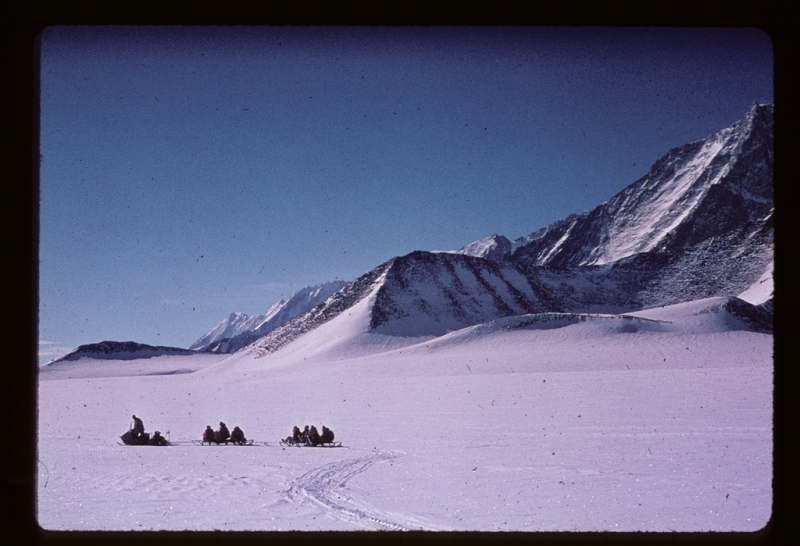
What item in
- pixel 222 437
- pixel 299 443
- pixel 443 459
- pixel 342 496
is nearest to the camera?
pixel 342 496

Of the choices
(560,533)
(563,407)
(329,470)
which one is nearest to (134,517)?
(329,470)

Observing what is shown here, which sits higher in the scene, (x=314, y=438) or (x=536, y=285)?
(x=536, y=285)

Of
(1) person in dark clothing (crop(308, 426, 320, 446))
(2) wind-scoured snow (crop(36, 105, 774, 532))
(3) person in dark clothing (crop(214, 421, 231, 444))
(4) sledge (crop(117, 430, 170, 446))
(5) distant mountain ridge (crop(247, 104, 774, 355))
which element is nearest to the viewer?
(2) wind-scoured snow (crop(36, 105, 774, 532))

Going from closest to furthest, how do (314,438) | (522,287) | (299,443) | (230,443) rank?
(314,438) < (299,443) < (230,443) < (522,287)

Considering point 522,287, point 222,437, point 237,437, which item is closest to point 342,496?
point 237,437

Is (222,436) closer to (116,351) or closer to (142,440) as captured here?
(142,440)

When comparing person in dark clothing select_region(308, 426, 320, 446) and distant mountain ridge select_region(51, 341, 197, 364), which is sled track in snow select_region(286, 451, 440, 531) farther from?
distant mountain ridge select_region(51, 341, 197, 364)

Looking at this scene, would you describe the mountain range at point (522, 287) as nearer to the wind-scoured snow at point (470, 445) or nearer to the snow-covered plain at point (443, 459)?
the wind-scoured snow at point (470, 445)

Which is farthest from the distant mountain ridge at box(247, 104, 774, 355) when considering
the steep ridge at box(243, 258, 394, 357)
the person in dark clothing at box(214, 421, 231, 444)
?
the person in dark clothing at box(214, 421, 231, 444)
